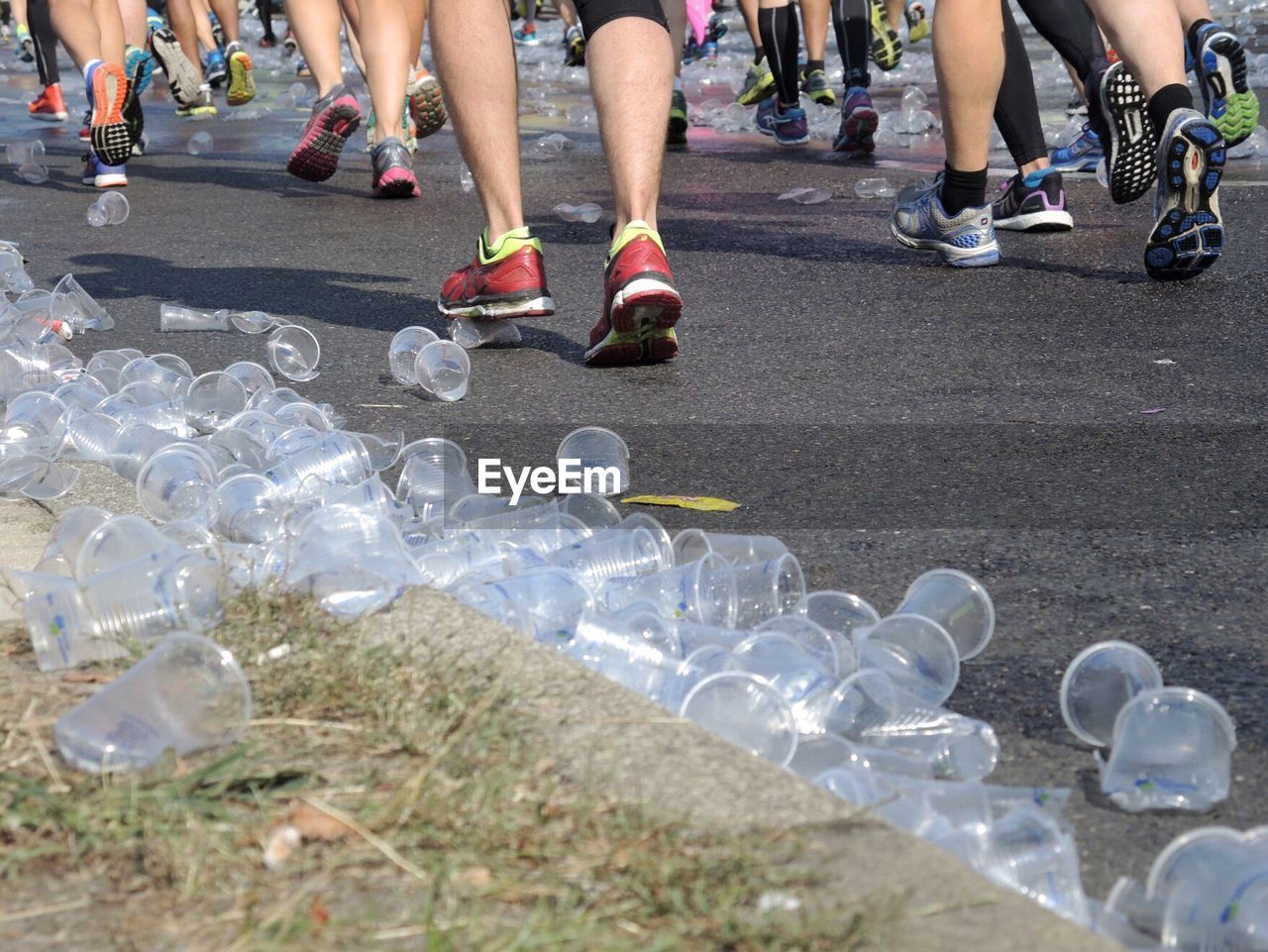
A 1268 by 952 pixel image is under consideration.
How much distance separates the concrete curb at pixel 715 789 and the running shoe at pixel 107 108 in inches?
240

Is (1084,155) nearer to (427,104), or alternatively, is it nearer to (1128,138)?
(1128,138)

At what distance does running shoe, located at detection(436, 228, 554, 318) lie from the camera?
14.3ft

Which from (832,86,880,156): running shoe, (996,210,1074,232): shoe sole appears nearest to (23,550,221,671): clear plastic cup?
(996,210,1074,232): shoe sole

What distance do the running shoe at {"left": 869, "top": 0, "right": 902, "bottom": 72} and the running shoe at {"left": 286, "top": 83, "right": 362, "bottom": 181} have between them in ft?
21.8

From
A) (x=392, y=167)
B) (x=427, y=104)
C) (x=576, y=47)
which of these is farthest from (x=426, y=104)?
(x=576, y=47)

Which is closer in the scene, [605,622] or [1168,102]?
[605,622]

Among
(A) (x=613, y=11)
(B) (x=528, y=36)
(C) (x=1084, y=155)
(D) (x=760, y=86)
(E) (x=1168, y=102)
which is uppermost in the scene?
(A) (x=613, y=11)

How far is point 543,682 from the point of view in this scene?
79.4 inches

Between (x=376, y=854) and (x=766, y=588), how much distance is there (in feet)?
3.78

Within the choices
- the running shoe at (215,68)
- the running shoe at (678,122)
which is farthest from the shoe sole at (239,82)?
the running shoe at (678,122)

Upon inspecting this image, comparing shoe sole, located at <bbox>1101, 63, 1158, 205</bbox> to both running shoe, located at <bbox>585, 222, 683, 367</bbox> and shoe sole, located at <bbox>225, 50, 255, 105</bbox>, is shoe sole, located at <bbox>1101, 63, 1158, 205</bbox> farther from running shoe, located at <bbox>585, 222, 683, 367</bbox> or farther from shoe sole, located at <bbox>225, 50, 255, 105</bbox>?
shoe sole, located at <bbox>225, 50, 255, 105</bbox>

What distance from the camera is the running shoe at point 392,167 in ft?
24.1

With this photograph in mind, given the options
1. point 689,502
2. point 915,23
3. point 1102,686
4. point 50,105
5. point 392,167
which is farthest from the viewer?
point 915,23

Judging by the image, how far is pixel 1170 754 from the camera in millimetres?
2082
